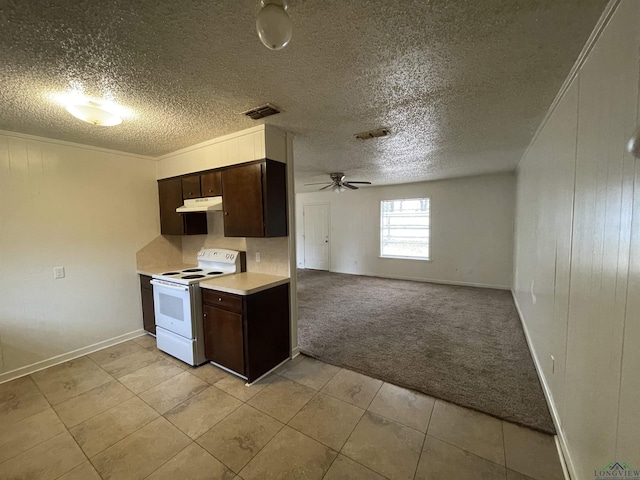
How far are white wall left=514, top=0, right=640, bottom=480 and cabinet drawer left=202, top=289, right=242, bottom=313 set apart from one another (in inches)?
90.6

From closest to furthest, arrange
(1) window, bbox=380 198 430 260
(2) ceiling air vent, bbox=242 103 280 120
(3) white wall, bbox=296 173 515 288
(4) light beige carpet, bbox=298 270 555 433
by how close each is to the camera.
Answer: (2) ceiling air vent, bbox=242 103 280 120 → (4) light beige carpet, bbox=298 270 555 433 → (3) white wall, bbox=296 173 515 288 → (1) window, bbox=380 198 430 260

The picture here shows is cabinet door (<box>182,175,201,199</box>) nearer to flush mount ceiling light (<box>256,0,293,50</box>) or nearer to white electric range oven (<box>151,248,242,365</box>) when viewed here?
white electric range oven (<box>151,248,242,365</box>)

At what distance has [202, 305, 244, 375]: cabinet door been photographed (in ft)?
7.87

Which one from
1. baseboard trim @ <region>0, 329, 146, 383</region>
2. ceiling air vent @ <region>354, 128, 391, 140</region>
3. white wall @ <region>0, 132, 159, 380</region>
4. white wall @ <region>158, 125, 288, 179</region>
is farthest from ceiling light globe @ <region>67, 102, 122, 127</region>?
baseboard trim @ <region>0, 329, 146, 383</region>

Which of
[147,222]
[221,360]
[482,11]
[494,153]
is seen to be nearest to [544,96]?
[482,11]

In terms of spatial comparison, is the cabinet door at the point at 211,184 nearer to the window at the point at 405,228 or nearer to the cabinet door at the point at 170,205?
the cabinet door at the point at 170,205

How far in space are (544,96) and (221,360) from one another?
3.59 meters

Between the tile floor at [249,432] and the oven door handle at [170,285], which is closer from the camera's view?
the tile floor at [249,432]

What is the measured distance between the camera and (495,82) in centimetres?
176

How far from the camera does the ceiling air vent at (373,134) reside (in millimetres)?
2656

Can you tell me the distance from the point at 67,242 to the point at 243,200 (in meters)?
2.10

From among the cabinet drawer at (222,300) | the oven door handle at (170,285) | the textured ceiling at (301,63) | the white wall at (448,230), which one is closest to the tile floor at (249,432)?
the cabinet drawer at (222,300)

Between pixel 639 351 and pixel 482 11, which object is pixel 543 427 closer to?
pixel 639 351

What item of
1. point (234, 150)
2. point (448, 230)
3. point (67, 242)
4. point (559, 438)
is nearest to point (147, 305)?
point (67, 242)
